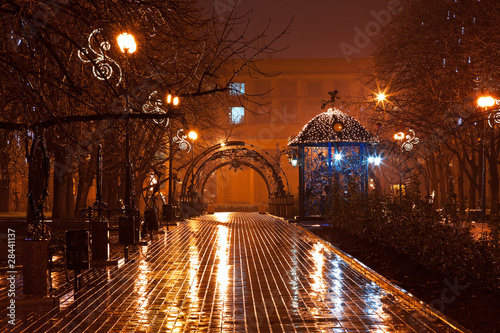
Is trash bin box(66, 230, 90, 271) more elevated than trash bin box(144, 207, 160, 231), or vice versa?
trash bin box(144, 207, 160, 231)

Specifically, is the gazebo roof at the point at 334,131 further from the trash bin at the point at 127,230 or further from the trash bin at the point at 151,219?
the trash bin at the point at 127,230

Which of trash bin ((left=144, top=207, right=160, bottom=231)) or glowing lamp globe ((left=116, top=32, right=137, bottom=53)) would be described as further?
trash bin ((left=144, top=207, right=160, bottom=231))

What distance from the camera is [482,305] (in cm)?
950

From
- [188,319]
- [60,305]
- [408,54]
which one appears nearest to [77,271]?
[60,305]

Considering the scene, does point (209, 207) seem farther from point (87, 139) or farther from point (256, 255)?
point (256, 255)

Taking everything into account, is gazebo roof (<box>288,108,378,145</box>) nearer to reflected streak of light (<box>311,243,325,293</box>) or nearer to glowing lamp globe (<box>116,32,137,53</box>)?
reflected streak of light (<box>311,243,325,293</box>)

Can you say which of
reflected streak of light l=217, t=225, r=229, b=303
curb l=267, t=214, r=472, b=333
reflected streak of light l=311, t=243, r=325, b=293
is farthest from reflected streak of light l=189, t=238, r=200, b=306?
curb l=267, t=214, r=472, b=333

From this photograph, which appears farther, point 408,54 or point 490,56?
point 408,54

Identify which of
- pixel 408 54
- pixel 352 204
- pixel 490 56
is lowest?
pixel 352 204

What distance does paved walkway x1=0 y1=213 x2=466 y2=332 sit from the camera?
8500mm

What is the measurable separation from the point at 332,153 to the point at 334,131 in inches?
54.9

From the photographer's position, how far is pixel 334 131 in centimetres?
2875

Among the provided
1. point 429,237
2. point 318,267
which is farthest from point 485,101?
point 429,237

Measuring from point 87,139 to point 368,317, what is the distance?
54.9 feet
